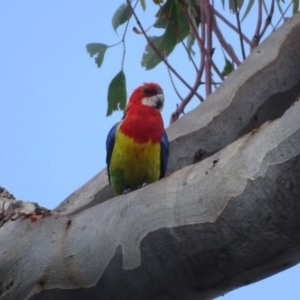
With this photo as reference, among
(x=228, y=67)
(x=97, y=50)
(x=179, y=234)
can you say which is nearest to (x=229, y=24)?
(x=228, y=67)

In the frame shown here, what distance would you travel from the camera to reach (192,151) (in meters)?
1.67

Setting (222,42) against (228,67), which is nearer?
(222,42)

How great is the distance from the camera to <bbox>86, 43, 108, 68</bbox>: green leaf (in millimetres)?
2506

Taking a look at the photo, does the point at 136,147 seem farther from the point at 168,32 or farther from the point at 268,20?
the point at 268,20

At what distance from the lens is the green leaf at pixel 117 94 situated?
2258 mm

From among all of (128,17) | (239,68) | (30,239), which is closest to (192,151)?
(239,68)

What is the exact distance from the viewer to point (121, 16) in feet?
8.34

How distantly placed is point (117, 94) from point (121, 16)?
350 millimetres

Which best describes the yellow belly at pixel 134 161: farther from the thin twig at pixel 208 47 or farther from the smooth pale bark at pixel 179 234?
the smooth pale bark at pixel 179 234

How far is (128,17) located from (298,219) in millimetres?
1648

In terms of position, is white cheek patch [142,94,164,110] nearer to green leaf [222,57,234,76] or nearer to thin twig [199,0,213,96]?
green leaf [222,57,234,76]

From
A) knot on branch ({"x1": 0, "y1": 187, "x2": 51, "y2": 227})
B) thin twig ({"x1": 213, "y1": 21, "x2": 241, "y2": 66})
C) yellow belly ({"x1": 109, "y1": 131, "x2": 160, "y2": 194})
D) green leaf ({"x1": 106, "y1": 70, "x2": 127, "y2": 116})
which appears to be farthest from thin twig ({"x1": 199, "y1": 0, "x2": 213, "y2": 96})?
knot on branch ({"x1": 0, "y1": 187, "x2": 51, "y2": 227})

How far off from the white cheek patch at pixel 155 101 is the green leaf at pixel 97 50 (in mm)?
254

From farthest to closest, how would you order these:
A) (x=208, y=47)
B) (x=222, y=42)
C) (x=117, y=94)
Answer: (x=117, y=94)
(x=222, y=42)
(x=208, y=47)
